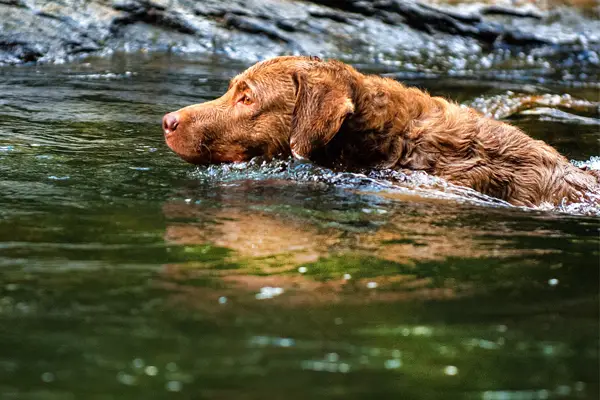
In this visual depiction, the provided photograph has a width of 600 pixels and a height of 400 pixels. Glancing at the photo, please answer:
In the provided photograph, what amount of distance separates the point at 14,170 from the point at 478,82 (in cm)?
832

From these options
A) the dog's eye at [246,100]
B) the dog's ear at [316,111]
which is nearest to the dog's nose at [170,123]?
the dog's eye at [246,100]

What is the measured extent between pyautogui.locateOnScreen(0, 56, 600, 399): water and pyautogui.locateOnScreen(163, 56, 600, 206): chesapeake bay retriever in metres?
0.18

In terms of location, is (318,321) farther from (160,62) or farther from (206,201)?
(160,62)

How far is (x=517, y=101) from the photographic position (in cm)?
1170

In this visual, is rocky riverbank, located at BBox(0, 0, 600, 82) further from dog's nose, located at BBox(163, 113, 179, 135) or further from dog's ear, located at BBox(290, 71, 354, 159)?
dog's ear, located at BBox(290, 71, 354, 159)

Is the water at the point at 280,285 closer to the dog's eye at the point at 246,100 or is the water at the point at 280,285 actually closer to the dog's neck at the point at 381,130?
the dog's neck at the point at 381,130

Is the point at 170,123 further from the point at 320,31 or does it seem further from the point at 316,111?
the point at 320,31

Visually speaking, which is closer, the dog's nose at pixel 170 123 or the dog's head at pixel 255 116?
the dog's head at pixel 255 116

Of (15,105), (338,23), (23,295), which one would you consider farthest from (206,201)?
(338,23)

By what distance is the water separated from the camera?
3.05 metres

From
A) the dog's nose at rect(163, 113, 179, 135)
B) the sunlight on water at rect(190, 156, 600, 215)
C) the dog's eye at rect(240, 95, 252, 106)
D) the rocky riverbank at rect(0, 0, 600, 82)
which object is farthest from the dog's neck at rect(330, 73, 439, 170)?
the rocky riverbank at rect(0, 0, 600, 82)

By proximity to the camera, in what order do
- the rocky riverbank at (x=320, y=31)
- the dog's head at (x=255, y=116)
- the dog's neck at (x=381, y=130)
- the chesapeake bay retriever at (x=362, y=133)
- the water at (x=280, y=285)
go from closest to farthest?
the water at (x=280, y=285), the chesapeake bay retriever at (x=362, y=133), the dog's neck at (x=381, y=130), the dog's head at (x=255, y=116), the rocky riverbank at (x=320, y=31)

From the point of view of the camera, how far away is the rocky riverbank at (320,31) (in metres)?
13.8

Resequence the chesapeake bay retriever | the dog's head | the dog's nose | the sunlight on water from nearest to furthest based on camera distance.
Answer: the sunlight on water → the chesapeake bay retriever → the dog's head → the dog's nose
